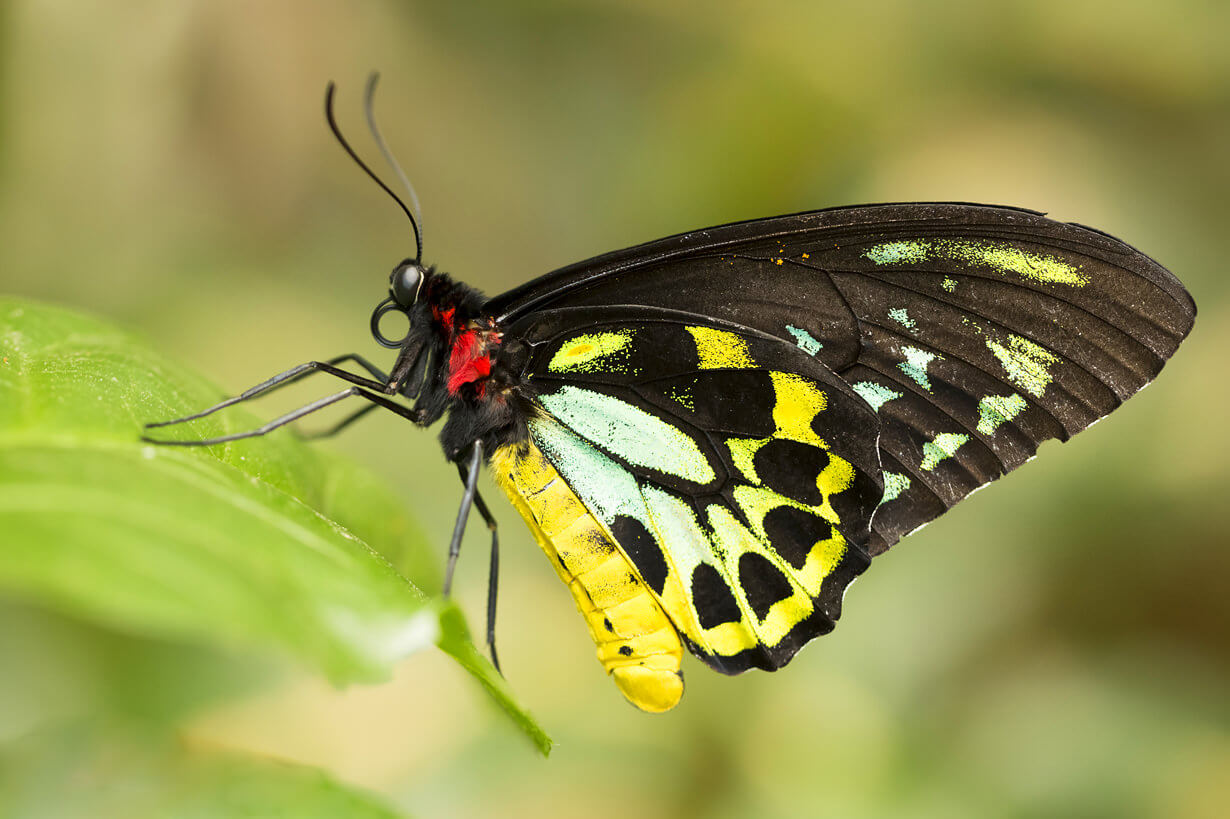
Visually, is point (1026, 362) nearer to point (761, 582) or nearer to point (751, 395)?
point (751, 395)

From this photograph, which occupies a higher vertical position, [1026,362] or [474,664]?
[1026,362]

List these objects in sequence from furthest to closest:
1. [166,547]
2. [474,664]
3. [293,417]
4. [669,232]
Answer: [669,232]
[293,417]
[474,664]
[166,547]

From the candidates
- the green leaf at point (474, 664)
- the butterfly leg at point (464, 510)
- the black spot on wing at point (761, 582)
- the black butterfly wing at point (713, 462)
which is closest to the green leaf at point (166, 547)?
the green leaf at point (474, 664)

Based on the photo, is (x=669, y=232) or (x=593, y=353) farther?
(x=669, y=232)

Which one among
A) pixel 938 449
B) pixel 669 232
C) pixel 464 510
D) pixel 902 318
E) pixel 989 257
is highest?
pixel 989 257

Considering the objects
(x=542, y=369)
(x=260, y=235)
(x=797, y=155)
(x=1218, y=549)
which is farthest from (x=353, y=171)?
(x=1218, y=549)

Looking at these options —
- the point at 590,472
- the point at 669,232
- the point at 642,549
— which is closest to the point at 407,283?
the point at 590,472

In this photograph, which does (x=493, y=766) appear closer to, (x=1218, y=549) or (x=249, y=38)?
(x=1218, y=549)
